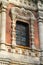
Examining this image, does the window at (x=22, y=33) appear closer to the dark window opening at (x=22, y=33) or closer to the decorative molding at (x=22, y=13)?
the dark window opening at (x=22, y=33)

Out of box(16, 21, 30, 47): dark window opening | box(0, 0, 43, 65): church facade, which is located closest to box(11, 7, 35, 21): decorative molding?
box(0, 0, 43, 65): church facade

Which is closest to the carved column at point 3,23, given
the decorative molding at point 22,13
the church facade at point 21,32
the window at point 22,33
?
the church facade at point 21,32

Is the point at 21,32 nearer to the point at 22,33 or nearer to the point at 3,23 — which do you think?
the point at 22,33

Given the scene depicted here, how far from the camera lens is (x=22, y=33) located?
14.6 metres

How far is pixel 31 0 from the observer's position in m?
15.6

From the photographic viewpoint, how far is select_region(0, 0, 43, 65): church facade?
13477mm

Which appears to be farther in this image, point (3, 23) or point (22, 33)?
point (22, 33)

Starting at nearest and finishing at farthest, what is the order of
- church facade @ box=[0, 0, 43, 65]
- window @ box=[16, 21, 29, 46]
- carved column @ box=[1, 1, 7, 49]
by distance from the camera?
1. carved column @ box=[1, 1, 7, 49]
2. church facade @ box=[0, 0, 43, 65]
3. window @ box=[16, 21, 29, 46]

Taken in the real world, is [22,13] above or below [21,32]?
above

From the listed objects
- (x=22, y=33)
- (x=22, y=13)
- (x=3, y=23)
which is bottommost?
(x=22, y=33)

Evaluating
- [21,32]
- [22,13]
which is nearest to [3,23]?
[21,32]

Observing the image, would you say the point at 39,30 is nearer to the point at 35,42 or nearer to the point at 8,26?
the point at 35,42

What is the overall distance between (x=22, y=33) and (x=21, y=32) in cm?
9

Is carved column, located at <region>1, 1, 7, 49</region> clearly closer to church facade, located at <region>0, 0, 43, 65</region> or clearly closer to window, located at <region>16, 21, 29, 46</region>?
church facade, located at <region>0, 0, 43, 65</region>
